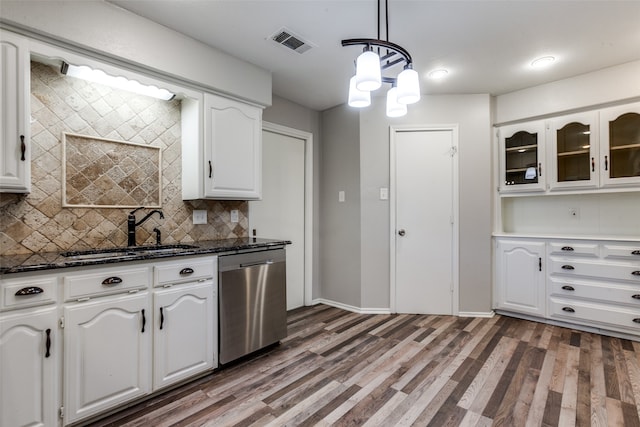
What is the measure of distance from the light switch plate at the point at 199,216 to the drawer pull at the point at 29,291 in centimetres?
121

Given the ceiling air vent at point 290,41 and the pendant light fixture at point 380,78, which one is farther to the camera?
the ceiling air vent at point 290,41

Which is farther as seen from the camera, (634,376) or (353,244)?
(353,244)

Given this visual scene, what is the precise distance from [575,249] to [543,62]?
1.83 metres

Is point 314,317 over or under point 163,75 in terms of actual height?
under

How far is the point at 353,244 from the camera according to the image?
3.58 m

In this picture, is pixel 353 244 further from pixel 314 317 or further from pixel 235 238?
pixel 235 238

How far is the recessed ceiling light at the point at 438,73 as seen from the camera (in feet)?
9.30

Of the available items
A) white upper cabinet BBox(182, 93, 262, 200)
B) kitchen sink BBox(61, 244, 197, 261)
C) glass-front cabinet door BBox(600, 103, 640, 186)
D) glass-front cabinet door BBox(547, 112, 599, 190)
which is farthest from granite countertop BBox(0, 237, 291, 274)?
glass-front cabinet door BBox(600, 103, 640, 186)

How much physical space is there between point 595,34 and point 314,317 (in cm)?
351

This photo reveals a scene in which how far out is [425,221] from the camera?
3.39 m

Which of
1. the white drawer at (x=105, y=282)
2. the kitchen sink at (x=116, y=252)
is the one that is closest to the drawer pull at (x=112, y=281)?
the white drawer at (x=105, y=282)

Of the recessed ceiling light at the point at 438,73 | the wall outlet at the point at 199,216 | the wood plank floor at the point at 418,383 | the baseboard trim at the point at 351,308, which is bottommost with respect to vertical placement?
the wood plank floor at the point at 418,383

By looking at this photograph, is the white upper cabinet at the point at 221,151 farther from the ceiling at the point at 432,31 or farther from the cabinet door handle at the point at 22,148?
the cabinet door handle at the point at 22,148

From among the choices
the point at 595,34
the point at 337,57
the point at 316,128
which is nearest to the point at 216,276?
the point at 337,57
